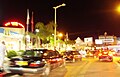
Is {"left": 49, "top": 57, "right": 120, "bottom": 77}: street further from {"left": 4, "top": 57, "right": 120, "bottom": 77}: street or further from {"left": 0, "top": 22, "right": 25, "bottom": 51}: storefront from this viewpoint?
{"left": 0, "top": 22, "right": 25, "bottom": 51}: storefront

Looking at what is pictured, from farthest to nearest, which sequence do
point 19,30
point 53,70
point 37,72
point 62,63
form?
1. point 19,30
2. point 62,63
3. point 53,70
4. point 37,72

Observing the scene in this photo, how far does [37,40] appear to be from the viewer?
55219 mm

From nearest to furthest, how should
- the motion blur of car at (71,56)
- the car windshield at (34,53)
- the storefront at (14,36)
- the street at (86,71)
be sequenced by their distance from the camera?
the car windshield at (34,53) → the street at (86,71) → the motion blur of car at (71,56) → the storefront at (14,36)

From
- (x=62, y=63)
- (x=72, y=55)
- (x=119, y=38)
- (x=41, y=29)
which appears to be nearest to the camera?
(x=62, y=63)

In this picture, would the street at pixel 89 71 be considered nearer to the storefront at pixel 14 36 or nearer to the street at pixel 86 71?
the street at pixel 86 71

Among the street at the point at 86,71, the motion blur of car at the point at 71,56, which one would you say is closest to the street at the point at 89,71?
the street at the point at 86,71

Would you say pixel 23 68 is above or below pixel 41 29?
below

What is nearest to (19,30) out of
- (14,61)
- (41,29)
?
(41,29)

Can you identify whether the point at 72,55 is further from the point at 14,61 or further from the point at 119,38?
the point at 119,38

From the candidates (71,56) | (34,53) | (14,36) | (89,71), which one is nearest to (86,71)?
(89,71)

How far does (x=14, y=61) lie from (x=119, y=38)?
12823cm

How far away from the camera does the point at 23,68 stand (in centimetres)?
1546

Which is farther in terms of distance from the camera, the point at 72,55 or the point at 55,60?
the point at 72,55

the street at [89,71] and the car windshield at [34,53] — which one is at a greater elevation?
the car windshield at [34,53]
